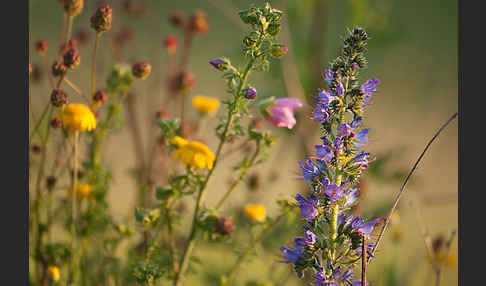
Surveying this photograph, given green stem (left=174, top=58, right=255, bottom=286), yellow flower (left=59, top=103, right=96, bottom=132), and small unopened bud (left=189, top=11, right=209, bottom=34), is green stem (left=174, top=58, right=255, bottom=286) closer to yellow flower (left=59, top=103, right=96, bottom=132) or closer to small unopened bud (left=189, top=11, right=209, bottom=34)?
yellow flower (left=59, top=103, right=96, bottom=132)

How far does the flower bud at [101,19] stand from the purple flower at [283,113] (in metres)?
0.17

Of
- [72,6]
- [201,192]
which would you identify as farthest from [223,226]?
[72,6]

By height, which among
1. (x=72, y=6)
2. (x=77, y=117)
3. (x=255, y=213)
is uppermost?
(x=72, y=6)

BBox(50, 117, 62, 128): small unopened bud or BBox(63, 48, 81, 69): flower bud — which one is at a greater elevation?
BBox(63, 48, 81, 69): flower bud

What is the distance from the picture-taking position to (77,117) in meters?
0.44

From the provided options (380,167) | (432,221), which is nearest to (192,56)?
(380,167)

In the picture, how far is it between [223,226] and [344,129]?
169 mm

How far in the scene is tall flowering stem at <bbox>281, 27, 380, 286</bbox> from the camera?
1.06ft

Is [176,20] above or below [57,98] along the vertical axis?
above

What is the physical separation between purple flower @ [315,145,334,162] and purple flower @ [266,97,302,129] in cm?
11

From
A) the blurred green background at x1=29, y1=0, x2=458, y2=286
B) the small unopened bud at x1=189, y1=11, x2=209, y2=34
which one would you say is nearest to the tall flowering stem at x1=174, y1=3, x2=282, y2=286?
the small unopened bud at x1=189, y1=11, x2=209, y2=34

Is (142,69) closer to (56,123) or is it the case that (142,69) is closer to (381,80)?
(56,123)

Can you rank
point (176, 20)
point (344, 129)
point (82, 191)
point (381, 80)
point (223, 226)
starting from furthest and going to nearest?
point (381, 80)
point (176, 20)
point (82, 191)
point (223, 226)
point (344, 129)

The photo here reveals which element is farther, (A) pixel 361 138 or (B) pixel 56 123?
(B) pixel 56 123
